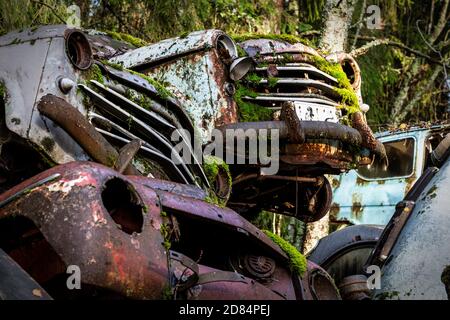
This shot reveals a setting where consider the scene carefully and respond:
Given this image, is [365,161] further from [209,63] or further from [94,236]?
[94,236]

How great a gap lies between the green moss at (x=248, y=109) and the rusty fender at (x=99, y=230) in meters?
1.84

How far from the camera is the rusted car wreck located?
3.33 metres

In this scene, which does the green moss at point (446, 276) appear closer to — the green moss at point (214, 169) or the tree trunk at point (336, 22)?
the green moss at point (214, 169)

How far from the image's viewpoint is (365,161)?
243 inches

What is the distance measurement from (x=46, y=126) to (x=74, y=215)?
4.01 ft

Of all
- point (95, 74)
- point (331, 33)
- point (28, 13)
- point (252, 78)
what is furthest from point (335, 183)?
point (95, 74)

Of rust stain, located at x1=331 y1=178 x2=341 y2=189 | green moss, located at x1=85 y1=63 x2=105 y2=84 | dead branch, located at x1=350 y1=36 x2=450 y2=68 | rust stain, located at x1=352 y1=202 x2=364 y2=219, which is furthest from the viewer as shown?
rust stain, located at x1=331 y1=178 x2=341 y2=189

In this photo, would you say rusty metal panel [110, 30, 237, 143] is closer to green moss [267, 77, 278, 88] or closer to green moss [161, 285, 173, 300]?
green moss [267, 77, 278, 88]

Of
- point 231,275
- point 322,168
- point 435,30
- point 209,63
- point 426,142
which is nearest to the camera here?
point 231,275

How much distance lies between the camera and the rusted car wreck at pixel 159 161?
3.33m

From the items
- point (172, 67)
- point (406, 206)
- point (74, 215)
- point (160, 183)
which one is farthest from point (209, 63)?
point (74, 215)

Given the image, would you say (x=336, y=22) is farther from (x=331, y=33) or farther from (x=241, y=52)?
(x=241, y=52)

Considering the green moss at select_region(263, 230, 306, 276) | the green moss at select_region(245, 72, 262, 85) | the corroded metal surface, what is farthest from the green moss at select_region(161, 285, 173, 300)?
the green moss at select_region(245, 72, 262, 85)

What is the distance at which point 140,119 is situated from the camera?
493cm
